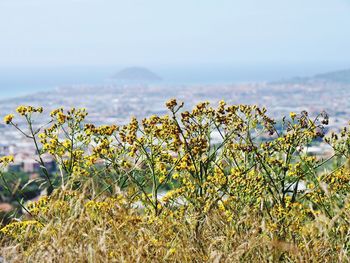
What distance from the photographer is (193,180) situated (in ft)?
13.5

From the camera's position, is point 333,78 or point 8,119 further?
point 333,78

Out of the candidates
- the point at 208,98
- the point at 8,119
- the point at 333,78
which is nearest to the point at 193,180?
the point at 8,119

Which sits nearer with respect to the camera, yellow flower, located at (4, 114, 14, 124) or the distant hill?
yellow flower, located at (4, 114, 14, 124)

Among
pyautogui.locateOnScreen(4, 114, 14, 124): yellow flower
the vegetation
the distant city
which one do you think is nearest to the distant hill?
the distant city

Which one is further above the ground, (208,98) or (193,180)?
(193,180)

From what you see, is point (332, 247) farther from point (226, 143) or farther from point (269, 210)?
point (226, 143)

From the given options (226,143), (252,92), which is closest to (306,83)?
(252,92)

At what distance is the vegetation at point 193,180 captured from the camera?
11.4 ft

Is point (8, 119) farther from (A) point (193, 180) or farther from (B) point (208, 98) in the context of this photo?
(B) point (208, 98)

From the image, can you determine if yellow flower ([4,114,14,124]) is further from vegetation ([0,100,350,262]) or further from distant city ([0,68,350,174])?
distant city ([0,68,350,174])

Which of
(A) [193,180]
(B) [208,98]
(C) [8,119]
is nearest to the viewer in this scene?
(C) [8,119]

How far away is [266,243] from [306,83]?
159065 mm

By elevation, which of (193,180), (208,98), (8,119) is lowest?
(208,98)

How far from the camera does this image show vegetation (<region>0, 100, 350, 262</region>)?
347cm
